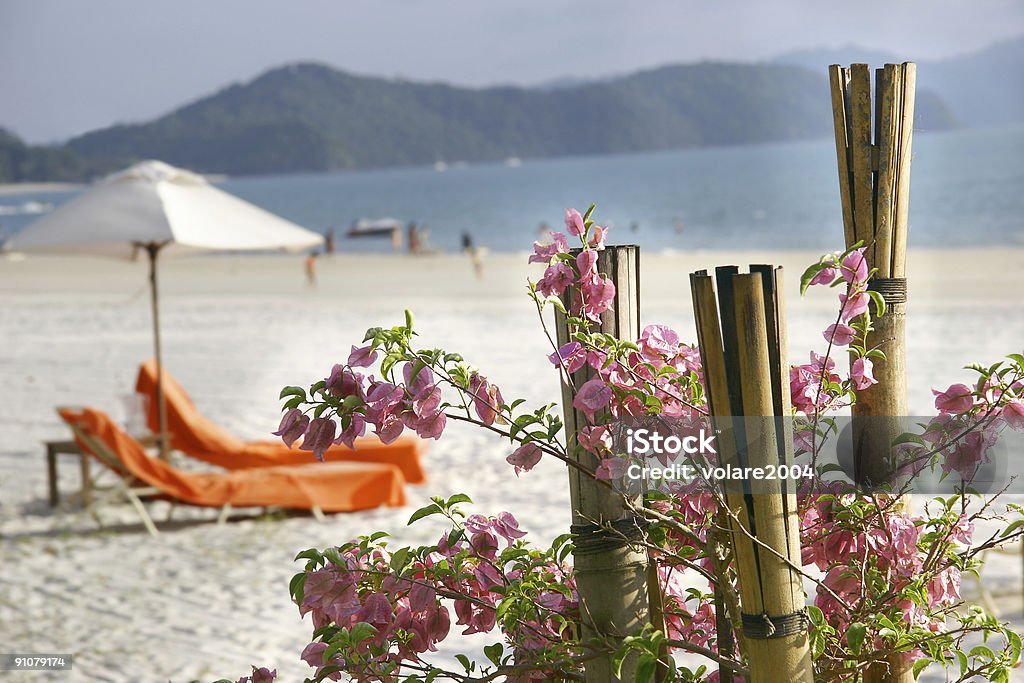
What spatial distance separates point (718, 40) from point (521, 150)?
1353 inches

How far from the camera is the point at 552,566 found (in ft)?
5.28

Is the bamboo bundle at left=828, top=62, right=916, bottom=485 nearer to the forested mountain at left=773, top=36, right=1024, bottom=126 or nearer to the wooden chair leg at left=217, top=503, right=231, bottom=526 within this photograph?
the wooden chair leg at left=217, top=503, right=231, bottom=526

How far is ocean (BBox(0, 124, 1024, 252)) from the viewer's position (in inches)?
1750

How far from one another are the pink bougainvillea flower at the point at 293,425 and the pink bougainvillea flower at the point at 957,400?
2.47ft

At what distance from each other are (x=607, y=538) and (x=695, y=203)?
6942 cm

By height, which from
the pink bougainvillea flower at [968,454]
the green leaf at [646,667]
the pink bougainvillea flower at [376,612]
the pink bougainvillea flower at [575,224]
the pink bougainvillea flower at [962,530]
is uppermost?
the pink bougainvillea flower at [575,224]

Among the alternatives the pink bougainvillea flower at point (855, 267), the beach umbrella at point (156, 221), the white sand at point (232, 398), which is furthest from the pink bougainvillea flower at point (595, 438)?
the beach umbrella at point (156, 221)

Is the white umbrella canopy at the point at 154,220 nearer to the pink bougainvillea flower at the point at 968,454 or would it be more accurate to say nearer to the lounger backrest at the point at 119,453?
the lounger backrest at the point at 119,453

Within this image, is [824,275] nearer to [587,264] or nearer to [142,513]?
[587,264]

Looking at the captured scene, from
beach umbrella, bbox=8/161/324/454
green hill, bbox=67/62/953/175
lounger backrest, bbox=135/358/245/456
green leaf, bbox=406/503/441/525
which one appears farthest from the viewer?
green hill, bbox=67/62/953/175

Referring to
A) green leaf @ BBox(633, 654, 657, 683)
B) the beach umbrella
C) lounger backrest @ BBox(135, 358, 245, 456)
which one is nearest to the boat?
the beach umbrella

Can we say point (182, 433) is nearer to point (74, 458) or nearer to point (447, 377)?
point (74, 458)

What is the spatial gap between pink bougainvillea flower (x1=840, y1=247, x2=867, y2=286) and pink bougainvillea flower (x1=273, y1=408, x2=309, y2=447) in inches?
25.0

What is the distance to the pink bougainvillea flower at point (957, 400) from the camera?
1.31m
